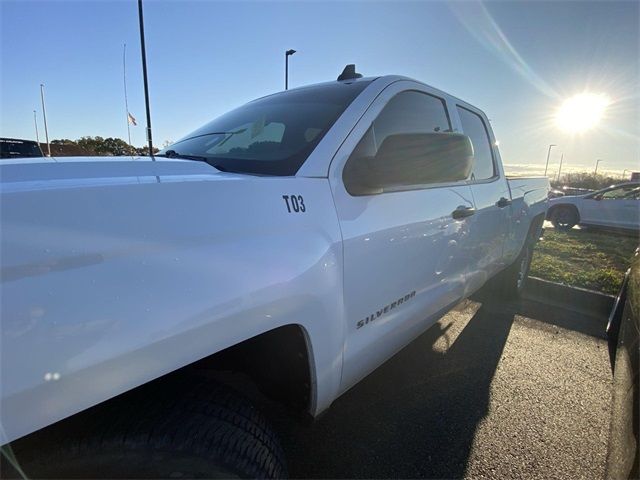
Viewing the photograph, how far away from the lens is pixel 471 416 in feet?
8.00

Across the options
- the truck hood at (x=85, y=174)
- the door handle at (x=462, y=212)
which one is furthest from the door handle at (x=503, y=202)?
the truck hood at (x=85, y=174)

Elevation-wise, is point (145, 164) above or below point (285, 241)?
above

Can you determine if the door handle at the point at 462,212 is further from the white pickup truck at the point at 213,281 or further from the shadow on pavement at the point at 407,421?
the shadow on pavement at the point at 407,421

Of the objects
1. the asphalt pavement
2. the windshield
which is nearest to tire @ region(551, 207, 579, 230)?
the asphalt pavement

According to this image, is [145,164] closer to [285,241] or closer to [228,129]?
[285,241]

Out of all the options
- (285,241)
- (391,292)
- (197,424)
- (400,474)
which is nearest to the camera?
(197,424)

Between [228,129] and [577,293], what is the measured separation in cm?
442

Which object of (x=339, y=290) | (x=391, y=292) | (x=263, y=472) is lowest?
(x=263, y=472)

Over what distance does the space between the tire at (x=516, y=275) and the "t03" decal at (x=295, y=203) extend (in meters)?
3.62

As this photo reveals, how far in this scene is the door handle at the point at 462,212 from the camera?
2.30 meters

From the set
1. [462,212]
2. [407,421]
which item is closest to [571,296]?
[462,212]

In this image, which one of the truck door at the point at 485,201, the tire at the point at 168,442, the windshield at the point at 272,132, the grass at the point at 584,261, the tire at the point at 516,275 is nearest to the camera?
the tire at the point at 168,442

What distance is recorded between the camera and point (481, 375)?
293 centimetres

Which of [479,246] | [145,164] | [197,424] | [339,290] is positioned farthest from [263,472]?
[479,246]
